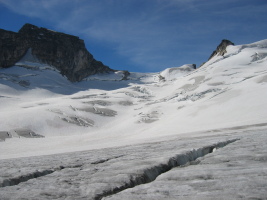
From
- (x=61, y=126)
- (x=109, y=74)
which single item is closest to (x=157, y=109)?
(x=61, y=126)

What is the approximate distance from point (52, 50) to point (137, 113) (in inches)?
4285

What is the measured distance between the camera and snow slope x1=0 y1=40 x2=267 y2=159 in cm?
3762

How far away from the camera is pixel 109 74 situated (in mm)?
177625

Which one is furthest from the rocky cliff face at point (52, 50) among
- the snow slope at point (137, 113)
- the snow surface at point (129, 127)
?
the snow surface at point (129, 127)

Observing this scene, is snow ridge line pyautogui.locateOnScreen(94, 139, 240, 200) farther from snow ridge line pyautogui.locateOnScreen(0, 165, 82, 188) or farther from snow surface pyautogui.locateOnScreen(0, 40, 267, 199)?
snow ridge line pyautogui.locateOnScreen(0, 165, 82, 188)

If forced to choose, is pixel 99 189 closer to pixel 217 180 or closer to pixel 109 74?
pixel 217 180

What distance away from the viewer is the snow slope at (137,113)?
37.6 m

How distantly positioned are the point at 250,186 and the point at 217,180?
0.56 m

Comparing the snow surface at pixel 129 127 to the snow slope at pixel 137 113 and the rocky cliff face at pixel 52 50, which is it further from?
the rocky cliff face at pixel 52 50

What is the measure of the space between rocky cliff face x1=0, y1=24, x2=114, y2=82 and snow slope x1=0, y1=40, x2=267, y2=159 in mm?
31530

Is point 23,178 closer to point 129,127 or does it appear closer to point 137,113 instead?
point 129,127

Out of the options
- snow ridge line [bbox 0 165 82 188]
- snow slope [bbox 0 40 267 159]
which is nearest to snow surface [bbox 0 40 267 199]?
snow ridge line [bbox 0 165 82 188]

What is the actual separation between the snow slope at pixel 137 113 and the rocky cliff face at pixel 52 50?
3153cm

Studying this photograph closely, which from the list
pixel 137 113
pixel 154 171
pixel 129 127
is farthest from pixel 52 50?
pixel 154 171
